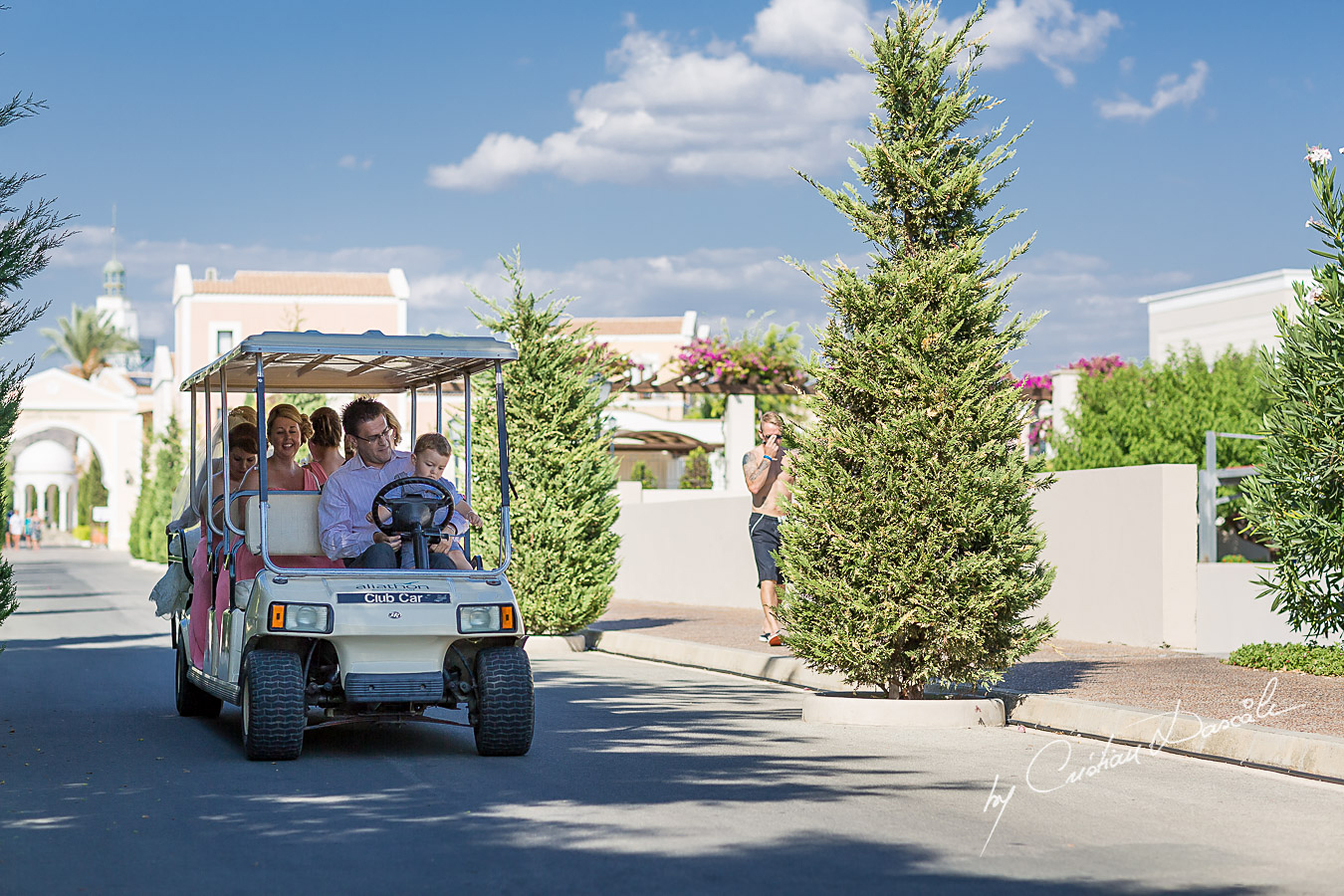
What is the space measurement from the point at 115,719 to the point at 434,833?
4.97 metres

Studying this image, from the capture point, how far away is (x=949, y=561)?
34.1 feet

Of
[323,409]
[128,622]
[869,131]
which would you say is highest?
[869,131]

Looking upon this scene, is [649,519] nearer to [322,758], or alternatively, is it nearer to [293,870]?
[322,758]

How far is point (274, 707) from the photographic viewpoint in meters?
8.69

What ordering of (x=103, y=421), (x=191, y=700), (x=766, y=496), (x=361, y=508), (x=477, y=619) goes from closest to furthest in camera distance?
(x=477, y=619)
(x=361, y=508)
(x=191, y=700)
(x=766, y=496)
(x=103, y=421)

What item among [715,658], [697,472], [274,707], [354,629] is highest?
[697,472]

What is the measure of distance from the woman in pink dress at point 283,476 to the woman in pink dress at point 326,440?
0.41 feet

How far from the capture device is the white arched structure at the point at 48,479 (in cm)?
9700

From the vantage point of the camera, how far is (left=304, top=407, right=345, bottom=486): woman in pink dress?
11570 millimetres

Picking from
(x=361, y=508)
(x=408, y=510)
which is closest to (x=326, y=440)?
(x=361, y=508)

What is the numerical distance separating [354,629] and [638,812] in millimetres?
2158

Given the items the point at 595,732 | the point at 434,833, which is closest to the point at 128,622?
the point at 595,732

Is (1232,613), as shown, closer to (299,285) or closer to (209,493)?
(209,493)

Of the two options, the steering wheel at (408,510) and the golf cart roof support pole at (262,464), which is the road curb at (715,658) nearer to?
the steering wheel at (408,510)
